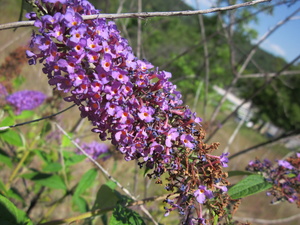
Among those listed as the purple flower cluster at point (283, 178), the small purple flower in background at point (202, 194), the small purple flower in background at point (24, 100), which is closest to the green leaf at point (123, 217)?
the small purple flower in background at point (202, 194)

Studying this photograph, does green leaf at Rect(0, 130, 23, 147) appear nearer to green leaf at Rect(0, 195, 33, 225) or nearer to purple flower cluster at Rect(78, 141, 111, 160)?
purple flower cluster at Rect(78, 141, 111, 160)

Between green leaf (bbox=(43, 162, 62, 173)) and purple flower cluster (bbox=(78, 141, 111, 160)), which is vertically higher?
purple flower cluster (bbox=(78, 141, 111, 160))

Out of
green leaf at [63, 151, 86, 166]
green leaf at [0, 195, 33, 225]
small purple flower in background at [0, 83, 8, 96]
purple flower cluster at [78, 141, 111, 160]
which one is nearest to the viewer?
green leaf at [0, 195, 33, 225]

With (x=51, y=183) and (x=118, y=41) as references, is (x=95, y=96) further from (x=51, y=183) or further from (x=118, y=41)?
(x=51, y=183)

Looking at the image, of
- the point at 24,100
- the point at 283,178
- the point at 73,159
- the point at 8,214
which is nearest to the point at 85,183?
the point at 73,159

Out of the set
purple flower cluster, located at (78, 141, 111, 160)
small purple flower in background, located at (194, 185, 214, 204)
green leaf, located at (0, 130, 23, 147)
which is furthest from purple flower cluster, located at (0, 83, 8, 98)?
small purple flower in background, located at (194, 185, 214, 204)

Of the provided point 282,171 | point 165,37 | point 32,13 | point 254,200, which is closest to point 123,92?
point 32,13
